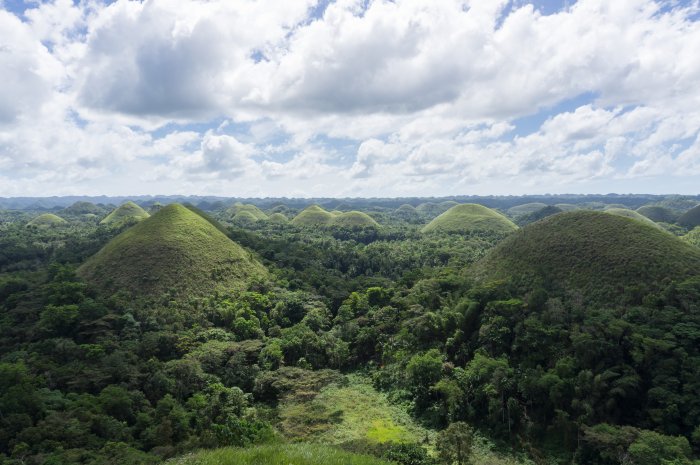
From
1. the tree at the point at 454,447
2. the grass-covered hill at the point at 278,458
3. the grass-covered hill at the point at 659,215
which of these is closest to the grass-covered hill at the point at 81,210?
the tree at the point at 454,447

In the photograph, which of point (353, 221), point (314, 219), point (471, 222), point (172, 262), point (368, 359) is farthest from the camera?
point (314, 219)

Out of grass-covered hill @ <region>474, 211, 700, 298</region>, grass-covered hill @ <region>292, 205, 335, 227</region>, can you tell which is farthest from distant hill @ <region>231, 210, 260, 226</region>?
grass-covered hill @ <region>474, 211, 700, 298</region>

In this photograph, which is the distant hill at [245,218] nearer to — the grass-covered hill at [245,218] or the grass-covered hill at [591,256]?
the grass-covered hill at [245,218]

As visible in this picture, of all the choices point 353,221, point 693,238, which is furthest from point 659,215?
point 353,221

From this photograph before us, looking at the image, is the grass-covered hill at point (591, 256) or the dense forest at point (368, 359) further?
the grass-covered hill at point (591, 256)

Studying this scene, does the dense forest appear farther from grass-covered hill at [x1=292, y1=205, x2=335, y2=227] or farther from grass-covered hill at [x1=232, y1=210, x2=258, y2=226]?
grass-covered hill at [x1=232, y1=210, x2=258, y2=226]

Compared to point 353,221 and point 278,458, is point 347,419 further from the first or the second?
point 353,221
